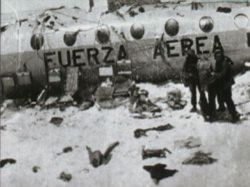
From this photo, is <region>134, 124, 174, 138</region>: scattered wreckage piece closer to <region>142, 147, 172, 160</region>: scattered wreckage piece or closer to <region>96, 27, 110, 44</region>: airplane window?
<region>142, 147, 172, 160</region>: scattered wreckage piece

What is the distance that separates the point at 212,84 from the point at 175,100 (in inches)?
9.7

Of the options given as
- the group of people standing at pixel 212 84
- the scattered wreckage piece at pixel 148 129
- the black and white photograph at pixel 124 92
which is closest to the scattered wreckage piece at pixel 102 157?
the black and white photograph at pixel 124 92

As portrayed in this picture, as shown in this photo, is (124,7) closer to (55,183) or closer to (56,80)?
(56,80)

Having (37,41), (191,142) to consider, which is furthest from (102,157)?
(37,41)

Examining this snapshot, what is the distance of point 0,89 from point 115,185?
950 millimetres

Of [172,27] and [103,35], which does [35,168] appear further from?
[172,27]

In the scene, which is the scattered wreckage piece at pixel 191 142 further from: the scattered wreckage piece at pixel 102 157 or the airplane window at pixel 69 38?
the airplane window at pixel 69 38

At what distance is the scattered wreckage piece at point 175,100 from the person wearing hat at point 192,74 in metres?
0.07

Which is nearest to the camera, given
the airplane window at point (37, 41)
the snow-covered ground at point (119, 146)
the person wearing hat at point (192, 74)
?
the snow-covered ground at point (119, 146)

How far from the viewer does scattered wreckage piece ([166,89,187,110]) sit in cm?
354

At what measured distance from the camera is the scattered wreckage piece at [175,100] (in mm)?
3541

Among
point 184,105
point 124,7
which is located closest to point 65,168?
point 184,105

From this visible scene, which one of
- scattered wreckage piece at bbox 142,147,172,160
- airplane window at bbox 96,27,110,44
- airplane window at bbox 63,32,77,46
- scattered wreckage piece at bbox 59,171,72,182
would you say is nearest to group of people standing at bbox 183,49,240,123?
scattered wreckage piece at bbox 142,147,172,160

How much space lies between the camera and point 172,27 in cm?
356
